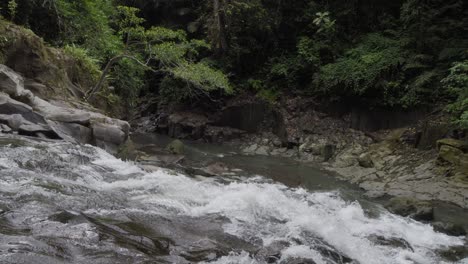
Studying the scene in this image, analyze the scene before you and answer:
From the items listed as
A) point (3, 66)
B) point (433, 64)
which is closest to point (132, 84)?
point (3, 66)

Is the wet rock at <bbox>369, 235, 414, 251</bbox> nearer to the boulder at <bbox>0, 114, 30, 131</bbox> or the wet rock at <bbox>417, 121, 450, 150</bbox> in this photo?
the boulder at <bbox>0, 114, 30, 131</bbox>

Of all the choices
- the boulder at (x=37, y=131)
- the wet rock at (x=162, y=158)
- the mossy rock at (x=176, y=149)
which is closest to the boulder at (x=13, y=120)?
the boulder at (x=37, y=131)

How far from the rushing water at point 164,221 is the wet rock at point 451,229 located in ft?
0.90

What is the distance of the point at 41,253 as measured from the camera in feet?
12.6

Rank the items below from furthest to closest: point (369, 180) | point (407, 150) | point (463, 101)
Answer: point (407, 150), point (369, 180), point (463, 101)

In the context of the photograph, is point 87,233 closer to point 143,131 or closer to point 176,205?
point 176,205

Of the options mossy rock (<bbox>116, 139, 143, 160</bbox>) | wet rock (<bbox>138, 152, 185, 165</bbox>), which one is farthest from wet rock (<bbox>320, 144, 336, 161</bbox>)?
mossy rock (<bbox>116, 139, 143, 160</bbox>)

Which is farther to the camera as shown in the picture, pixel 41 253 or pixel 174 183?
pixel 174 183

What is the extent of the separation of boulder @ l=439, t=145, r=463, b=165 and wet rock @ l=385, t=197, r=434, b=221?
8.58 feet

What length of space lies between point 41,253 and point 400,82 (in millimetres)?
14349

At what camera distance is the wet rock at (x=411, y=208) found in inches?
350

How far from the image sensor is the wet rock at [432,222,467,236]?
8086 millimetres

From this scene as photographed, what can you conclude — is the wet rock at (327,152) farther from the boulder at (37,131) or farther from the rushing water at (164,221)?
the boulder at (37,131)

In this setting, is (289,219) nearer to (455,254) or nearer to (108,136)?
(455,254)
